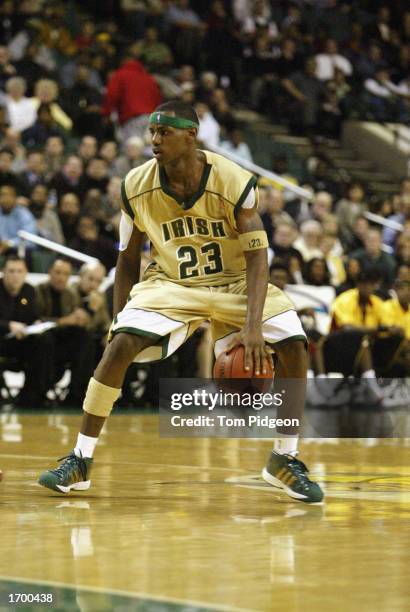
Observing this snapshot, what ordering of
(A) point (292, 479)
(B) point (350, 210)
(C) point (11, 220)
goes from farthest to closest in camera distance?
(B) point (350, 210) → (C) point (11, 220) → (A) point (292, 479)

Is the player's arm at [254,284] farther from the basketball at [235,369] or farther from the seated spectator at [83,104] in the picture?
the seated spectator at [83,104]

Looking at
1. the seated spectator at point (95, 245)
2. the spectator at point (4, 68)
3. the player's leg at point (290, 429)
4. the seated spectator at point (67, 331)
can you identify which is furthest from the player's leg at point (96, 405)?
the spectator at point (4, 68)

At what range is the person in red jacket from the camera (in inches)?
624

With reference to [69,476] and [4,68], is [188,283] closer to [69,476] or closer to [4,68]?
[69,476]

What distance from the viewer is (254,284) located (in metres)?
5.78

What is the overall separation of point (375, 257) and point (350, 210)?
1.99 metres

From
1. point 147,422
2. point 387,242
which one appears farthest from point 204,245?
point 387,242

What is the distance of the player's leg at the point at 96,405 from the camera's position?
18.9 ft

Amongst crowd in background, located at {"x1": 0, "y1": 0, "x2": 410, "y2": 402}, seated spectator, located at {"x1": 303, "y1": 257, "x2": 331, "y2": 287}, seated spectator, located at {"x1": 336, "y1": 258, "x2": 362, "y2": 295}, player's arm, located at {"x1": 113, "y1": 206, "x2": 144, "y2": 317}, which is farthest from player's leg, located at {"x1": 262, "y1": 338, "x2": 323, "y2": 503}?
seated spectator, located at {"x1": 303, "y1": 257, "x2": 331, "y2": 287}

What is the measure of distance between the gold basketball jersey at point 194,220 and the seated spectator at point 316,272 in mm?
7887

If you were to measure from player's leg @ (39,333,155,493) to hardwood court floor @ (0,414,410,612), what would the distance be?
82 mm

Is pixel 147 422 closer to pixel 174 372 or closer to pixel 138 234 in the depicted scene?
pixel 174 372

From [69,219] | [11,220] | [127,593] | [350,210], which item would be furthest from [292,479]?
[350,210]

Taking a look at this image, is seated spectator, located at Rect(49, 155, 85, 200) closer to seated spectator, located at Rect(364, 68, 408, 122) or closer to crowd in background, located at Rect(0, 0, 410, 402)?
crowd in background, located at Rect(0, 0, 410, 402)
